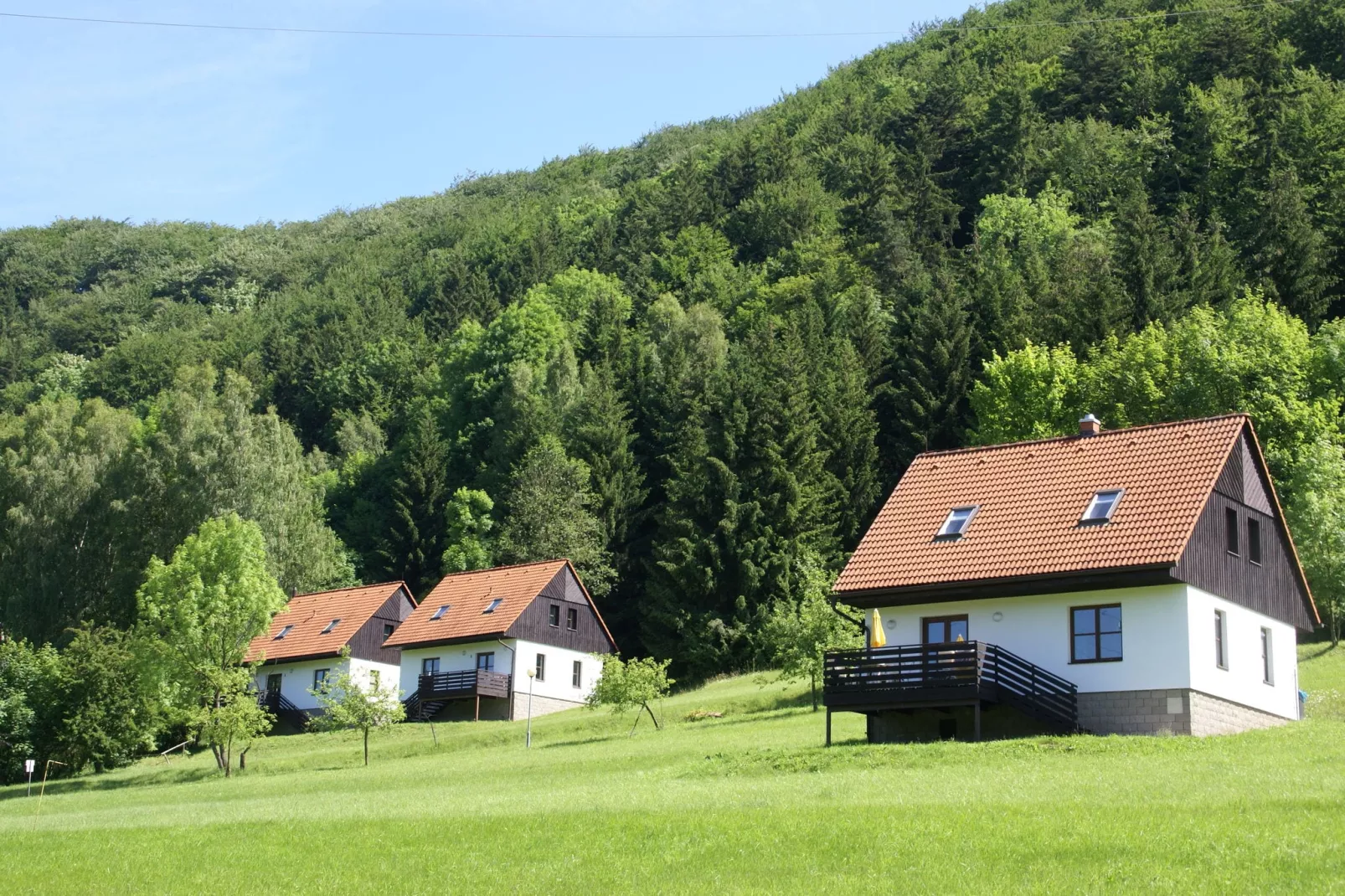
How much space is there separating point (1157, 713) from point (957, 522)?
6672mm

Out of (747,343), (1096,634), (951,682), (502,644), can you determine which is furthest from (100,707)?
(747,343)

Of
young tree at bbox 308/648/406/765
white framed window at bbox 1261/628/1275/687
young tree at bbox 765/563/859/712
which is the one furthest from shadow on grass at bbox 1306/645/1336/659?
young tree at bbox 308/648/406/765

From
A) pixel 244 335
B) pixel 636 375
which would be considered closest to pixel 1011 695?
pixel 636 375

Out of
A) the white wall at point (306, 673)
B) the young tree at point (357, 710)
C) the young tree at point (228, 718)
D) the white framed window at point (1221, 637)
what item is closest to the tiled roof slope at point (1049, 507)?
the white framed window at point (1221, 637)

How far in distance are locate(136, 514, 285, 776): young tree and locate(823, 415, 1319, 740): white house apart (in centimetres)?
2495

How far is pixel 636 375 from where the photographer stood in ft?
290

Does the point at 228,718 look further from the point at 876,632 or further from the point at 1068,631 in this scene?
the point at 1068,631

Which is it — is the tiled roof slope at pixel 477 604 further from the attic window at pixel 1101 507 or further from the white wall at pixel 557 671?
the attic window at pixel 1101 507

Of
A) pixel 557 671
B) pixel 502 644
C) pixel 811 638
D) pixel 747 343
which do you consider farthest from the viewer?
pixel 747 343

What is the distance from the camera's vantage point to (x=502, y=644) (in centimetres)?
6316

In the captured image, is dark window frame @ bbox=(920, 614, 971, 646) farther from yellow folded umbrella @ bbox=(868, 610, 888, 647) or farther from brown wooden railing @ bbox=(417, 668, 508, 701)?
brown wooden railing @ bbox=(417, 668, 508, 701)

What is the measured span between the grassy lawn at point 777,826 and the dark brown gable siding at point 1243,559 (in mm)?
3013

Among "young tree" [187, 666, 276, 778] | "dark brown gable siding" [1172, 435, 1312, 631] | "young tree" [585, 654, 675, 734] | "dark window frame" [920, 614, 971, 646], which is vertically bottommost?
"young tree" [187, 666, 276, 778]

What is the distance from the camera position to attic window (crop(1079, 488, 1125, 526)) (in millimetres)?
33625
